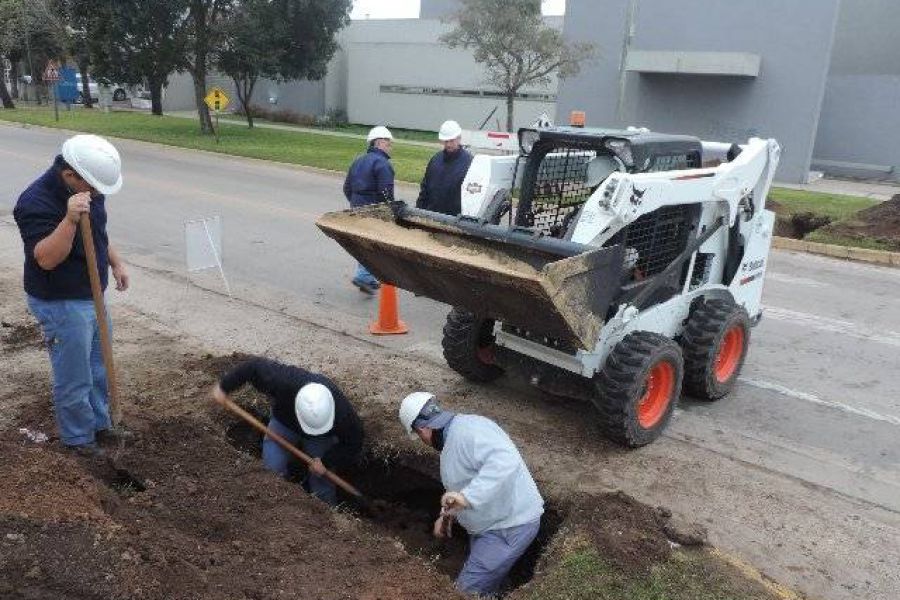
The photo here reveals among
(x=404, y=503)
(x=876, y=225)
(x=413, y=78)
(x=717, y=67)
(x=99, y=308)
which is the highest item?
(x=717, y=67)

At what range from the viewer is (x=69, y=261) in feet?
14.3

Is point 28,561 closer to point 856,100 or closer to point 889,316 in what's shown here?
point 889,316

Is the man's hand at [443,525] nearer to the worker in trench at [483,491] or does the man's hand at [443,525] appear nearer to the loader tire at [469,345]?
the worker in trench at [483,491]

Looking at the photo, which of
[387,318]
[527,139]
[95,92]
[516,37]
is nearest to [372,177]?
[387,318]

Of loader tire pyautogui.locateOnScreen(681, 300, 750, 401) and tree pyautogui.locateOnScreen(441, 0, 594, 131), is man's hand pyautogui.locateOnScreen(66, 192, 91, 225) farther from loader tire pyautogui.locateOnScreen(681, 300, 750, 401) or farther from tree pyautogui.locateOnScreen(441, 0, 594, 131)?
tree pyautogui.locateOnScreen(441, 0, 594, 131)

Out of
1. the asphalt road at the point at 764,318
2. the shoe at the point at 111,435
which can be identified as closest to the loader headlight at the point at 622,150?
the asphalt road at the point at 764,318

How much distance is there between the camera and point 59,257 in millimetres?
4172

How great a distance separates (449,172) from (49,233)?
4.48 m

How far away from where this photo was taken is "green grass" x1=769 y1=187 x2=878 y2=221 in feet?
49.2

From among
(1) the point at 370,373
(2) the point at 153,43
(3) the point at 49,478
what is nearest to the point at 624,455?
→ (1) the point at 370,373

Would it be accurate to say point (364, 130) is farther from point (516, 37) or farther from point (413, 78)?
point (516, 37)

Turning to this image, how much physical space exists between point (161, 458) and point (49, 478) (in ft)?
2.59

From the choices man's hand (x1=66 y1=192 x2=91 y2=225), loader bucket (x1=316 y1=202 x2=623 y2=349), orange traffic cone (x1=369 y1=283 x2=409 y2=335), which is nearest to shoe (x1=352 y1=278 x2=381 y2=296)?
orange traffic cone (x1=369 y1=283 x2=409 y2=335)

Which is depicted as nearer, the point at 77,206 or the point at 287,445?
the point at 77,206
